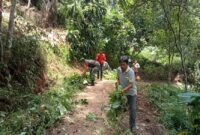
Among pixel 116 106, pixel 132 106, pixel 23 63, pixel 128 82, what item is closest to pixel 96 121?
pixel 116 106

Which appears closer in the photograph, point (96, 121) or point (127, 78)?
point (127, 78)

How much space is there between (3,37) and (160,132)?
615 cm

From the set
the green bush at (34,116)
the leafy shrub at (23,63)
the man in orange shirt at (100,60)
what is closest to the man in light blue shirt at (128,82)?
the green bush at (34,116)

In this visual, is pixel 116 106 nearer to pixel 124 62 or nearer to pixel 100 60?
pixel 124 62

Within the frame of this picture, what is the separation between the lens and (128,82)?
8219mm

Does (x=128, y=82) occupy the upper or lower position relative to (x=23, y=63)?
lower

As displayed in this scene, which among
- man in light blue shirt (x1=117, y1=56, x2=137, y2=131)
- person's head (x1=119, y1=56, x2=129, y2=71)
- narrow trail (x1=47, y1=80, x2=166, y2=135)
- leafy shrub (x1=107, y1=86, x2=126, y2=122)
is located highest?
person's head (x1=119, y1=56, x2=129, y2=71)

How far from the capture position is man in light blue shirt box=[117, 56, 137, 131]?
8.00 meters

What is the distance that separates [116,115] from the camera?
983 cm

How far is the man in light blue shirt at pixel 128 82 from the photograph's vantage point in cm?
800

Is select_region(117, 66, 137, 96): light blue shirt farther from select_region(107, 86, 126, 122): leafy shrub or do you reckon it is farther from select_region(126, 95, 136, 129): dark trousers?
select_region(107, 86, 126, 122): leafy shrub

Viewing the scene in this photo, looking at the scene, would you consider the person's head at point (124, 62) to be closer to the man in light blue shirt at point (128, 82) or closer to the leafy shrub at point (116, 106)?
the man in light blue shirt at point (128, 82)

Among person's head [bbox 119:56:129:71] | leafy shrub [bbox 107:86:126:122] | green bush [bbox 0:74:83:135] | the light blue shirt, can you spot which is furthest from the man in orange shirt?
person's head [bbox 119:56:129:71]

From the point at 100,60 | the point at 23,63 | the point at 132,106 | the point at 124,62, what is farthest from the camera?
the point at 100,60
